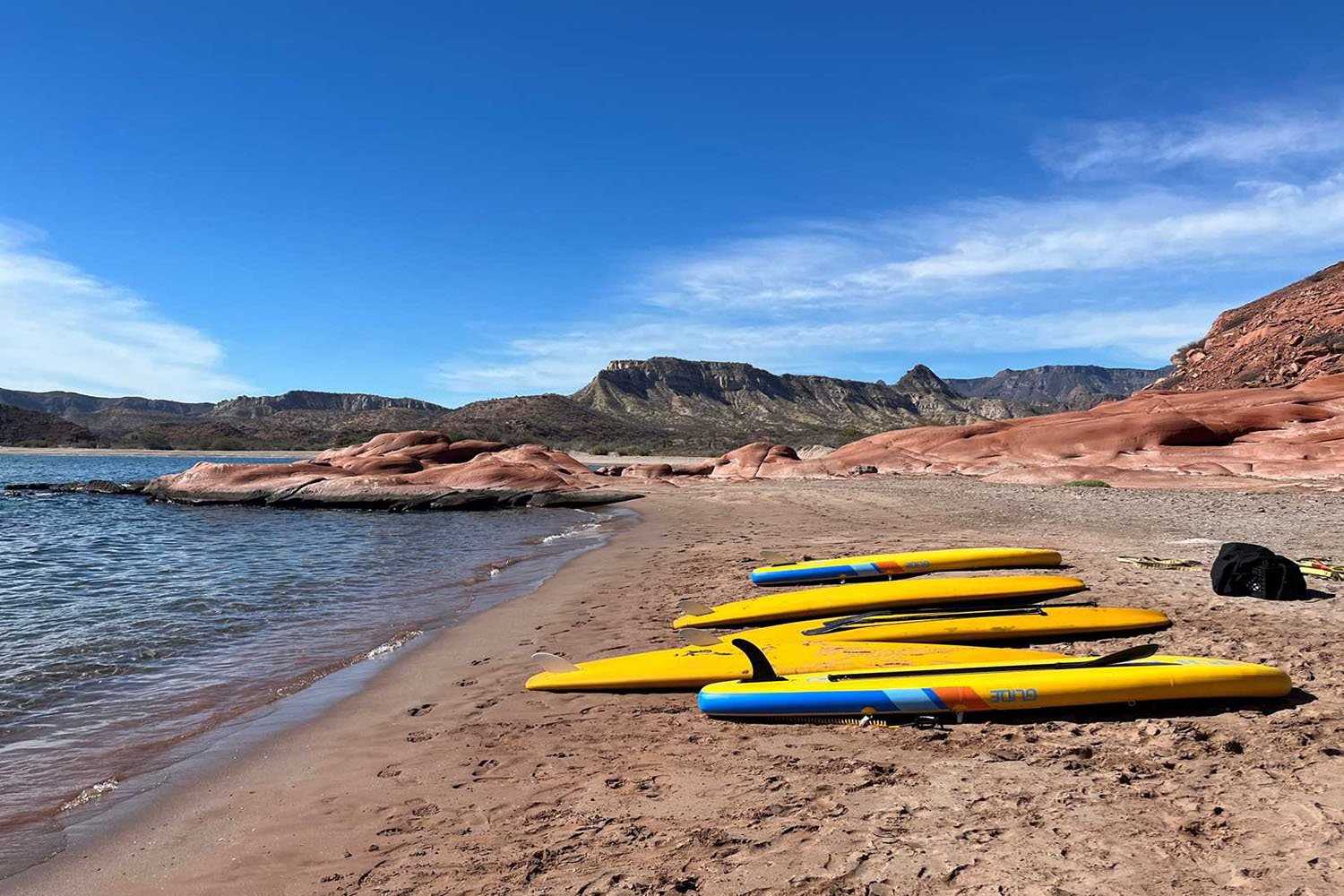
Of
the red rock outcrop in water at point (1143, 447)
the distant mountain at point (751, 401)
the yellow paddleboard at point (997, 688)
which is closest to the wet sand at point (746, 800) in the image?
the yellow paddleboard at point (997, 688)

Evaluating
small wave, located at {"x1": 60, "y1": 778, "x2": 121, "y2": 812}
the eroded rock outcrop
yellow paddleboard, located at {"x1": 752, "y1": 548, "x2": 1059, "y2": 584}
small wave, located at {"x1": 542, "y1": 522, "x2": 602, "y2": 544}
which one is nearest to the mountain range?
the eroded rock outcrop

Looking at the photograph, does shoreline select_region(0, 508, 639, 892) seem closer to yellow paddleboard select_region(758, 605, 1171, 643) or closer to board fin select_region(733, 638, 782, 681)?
board fin select_region(733, 638, 782, 681)

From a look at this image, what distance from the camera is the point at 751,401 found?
13912 cm

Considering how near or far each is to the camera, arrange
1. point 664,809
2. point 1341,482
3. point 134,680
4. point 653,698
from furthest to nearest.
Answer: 1. point 1341,482
2. point 134,680
3. point 653,698
4. point 664,809

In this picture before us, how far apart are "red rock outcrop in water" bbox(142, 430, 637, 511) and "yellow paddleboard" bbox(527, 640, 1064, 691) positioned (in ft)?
64.5

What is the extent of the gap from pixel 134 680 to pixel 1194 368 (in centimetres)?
5146

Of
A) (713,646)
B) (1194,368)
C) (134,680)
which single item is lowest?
(134,680)

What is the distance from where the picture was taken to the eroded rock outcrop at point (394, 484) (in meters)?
25.8

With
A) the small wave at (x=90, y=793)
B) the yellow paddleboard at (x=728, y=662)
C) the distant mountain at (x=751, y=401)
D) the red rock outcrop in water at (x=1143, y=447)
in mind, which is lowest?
the small wave at (x=90, y=793)

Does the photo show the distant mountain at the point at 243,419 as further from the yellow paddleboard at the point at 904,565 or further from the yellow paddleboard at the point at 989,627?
the yellow paddleboard at the point at 989,627

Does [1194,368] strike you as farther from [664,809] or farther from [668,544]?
[664,809]

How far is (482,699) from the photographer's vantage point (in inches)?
210

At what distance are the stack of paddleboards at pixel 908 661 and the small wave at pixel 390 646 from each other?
5.90 ft

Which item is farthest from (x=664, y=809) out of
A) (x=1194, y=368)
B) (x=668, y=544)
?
(x=1194, y=368)
